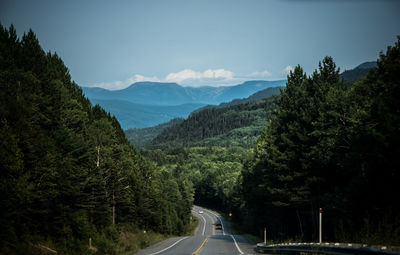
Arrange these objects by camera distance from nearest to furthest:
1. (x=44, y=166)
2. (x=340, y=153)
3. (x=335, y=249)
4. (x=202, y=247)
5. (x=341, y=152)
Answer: (x=335, y=249) → (x=44, y=166) → (x=340, y=153) → (x=341, y=152) → (x=202, y=247)

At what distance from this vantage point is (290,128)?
27781mm

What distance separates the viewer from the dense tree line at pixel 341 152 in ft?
54.0

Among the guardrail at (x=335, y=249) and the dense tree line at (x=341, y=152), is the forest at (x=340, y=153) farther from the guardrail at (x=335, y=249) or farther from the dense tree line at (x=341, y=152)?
the guardrail at (x=335, y=249)

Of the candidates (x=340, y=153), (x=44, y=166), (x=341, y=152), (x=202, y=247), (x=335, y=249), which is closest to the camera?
(x=335, y=249)

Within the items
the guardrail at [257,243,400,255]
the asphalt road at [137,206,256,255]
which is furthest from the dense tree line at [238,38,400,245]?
the asphalt road at [137,206,256,255]

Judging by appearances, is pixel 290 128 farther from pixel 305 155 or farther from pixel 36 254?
pixel 36 254

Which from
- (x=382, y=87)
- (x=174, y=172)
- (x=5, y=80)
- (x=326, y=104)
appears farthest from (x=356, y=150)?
(x=174, y=172)

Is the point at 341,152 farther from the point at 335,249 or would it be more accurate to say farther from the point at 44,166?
the point at 44,166

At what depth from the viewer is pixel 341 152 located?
79.0 ft

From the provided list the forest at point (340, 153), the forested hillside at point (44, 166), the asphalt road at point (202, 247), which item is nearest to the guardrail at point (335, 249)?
the forest at point (340, 153)

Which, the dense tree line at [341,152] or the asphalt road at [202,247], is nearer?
the dense tree line at [341,152]

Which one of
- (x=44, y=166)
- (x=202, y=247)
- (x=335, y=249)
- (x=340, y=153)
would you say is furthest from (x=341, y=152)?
(x=44, y=166)

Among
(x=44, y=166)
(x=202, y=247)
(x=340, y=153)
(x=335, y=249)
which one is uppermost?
(x=340, y=153)

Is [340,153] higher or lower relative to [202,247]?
higher
